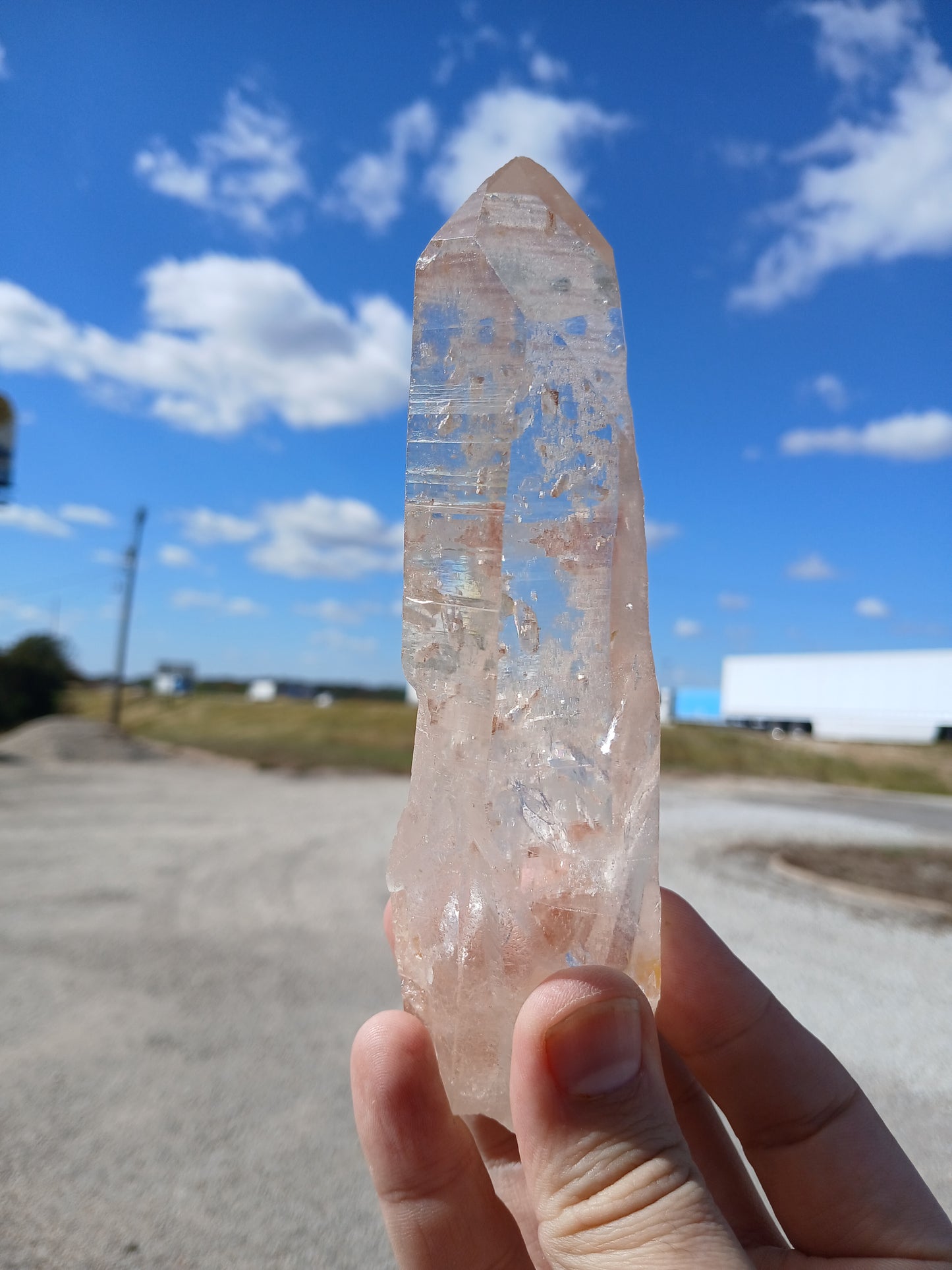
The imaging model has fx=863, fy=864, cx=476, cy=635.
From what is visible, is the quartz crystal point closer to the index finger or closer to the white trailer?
the index finger

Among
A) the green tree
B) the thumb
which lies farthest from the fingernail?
the green tree

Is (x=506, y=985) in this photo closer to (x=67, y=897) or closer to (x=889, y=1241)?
(x=889, y=1241)

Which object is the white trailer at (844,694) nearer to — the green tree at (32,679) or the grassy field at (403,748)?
the grassy field at (403,748)

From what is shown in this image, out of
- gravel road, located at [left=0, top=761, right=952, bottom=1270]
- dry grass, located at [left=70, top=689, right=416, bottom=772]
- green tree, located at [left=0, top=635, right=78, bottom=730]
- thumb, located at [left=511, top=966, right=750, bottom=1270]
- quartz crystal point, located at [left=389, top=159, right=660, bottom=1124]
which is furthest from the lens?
green tree, located at [left=0, top=635, right=78, bottom=730]

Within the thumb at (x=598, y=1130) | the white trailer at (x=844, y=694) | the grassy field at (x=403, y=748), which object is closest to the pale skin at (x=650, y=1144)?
the thumb at (x=598, y=1130)

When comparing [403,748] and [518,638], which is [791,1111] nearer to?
[518,638]

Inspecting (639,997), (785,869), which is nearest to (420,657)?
(639,997)

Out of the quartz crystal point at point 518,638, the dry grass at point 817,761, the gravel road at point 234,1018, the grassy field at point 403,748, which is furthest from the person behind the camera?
the dry grass at point 817,761
